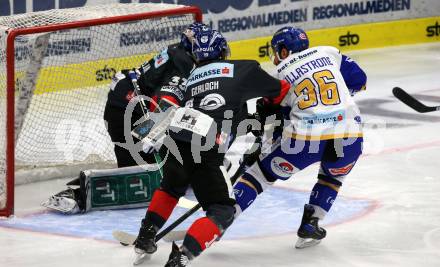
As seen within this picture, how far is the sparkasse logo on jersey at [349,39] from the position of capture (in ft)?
36.7

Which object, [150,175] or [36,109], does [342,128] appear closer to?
[150,175]

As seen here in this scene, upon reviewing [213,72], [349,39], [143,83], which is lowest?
[349,39]

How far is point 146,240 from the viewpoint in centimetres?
510

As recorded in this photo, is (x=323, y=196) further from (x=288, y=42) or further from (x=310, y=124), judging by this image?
(x=288, y=42)

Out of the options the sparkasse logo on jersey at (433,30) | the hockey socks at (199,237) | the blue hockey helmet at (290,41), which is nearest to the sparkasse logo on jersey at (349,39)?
the sparkasse logo on jersey at (433,30)

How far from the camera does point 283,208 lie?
6.34 metres

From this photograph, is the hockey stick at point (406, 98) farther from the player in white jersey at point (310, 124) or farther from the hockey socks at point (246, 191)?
the hockey socks at point (246, 191)

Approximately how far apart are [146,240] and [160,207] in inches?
6.9

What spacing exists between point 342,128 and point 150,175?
145 cm

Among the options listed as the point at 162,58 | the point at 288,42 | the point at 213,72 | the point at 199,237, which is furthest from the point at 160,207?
the point at 162,58

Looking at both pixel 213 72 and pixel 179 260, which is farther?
pixel 213 72

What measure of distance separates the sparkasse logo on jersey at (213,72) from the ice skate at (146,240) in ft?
2.23

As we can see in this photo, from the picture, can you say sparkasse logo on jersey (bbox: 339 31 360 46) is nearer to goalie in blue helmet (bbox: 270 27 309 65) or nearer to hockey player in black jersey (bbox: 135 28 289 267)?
goalie in blue helmet (bbox: 270 27 309 65)

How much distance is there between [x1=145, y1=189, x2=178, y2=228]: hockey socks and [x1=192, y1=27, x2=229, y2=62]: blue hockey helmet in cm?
A: 64
